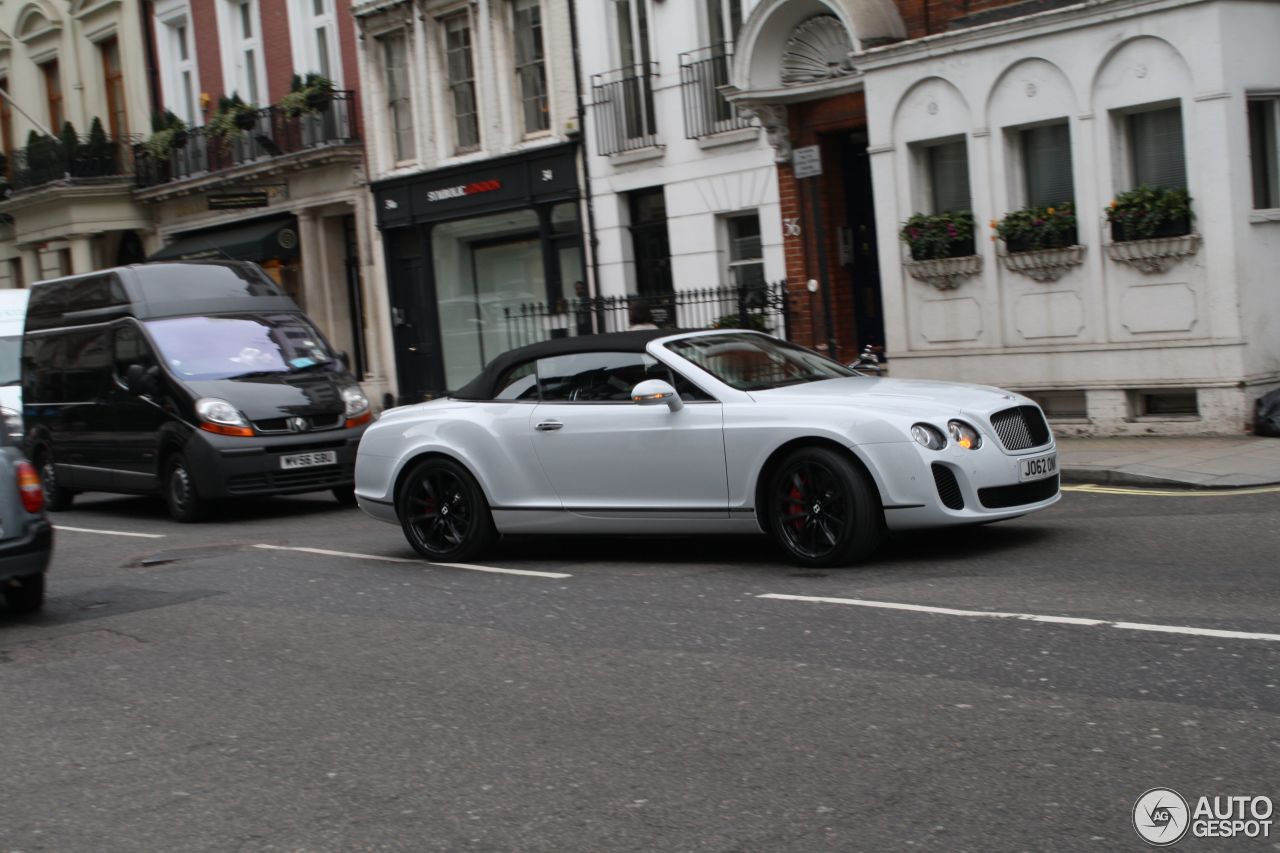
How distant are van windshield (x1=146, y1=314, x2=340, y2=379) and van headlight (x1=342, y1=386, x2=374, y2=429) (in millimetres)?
477

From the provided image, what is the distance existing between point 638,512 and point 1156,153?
8.15 metres

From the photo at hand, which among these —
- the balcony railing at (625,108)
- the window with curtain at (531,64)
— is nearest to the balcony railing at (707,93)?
the balcony railing at (625,108)

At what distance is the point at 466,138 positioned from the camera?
26281 millimetres

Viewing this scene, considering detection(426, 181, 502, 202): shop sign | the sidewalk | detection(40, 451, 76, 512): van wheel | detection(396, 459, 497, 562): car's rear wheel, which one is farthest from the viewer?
detection(426, 181, 502, 202): shop sign

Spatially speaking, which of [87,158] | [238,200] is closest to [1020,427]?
[238,200]

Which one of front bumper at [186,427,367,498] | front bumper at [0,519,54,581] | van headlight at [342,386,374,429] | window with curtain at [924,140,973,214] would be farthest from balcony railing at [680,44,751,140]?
front bumper at [0,519,54,581]

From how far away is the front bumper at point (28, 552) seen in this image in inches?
357

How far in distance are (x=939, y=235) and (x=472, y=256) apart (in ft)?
39.0

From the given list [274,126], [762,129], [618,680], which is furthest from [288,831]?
[274,126]

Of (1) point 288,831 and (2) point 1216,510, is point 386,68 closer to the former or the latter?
(2) point 1216,510

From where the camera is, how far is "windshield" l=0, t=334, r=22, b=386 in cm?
2042

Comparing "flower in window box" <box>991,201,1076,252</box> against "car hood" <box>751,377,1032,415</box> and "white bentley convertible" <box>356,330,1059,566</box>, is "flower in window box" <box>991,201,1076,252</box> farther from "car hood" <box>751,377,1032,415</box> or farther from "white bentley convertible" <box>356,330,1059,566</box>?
"car hood" <box>751,377,1032,415</box>

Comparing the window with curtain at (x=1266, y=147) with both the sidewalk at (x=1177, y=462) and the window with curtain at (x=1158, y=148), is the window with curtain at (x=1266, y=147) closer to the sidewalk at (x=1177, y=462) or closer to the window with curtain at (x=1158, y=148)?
the window with curtain at (x=1158, y=148)

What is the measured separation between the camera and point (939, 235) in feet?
55.2
